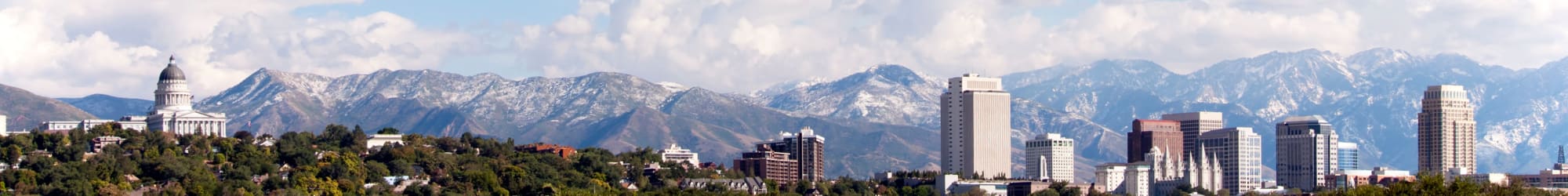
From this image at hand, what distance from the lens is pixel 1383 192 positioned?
14288 cm

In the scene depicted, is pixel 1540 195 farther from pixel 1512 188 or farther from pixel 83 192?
pixel 83 192

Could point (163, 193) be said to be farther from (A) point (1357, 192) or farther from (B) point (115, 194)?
(A) point (1357, 192)

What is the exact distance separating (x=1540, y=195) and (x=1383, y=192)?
162 feet

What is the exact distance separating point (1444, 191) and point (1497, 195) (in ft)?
8.18

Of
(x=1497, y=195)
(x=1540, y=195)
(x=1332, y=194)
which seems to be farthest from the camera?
(x=1540, y=195)

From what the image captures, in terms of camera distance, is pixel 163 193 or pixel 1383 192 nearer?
pixel 1383 192

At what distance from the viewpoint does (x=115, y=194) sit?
7781 inches

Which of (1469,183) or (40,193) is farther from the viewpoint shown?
(40,193)

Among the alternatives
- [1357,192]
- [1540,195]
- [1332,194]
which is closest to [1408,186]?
[1357,192]

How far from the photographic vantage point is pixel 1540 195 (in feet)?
616

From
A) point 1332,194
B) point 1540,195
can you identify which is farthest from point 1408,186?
point 1540,195

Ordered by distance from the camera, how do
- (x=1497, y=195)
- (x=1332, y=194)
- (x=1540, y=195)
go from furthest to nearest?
(x=1540, y=195), (x=1332, y=194), (x=1497, y=195)

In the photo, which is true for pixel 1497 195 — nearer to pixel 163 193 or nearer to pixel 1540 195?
pixel 1540 195

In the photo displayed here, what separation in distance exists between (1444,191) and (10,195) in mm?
105957
